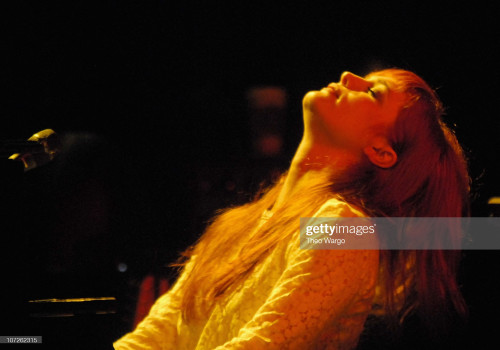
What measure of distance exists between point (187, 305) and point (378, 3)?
1.35 metres

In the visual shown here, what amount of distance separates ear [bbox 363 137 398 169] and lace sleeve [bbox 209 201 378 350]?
34cm

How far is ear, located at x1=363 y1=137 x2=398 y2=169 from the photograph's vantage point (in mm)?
1500

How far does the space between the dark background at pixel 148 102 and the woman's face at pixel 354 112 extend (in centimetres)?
36

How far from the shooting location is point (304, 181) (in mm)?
1538

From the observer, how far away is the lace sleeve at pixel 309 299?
1106 mm

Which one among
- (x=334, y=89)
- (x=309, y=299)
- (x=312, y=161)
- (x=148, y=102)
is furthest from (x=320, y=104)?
(x=148, y=102)

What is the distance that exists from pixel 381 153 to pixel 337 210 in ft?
1.18

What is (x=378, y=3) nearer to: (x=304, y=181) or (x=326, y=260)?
(x=304, y=181)

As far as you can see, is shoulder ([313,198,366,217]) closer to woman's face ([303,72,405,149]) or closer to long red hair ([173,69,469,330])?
long red hair ([173,69,469,330])

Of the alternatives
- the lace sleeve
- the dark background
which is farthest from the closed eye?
the lace sleeve

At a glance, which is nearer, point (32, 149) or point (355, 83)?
point (32, 149)

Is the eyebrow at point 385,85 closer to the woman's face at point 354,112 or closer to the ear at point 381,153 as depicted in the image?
the woman's face at point 354,112

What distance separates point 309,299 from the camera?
113 centimetres

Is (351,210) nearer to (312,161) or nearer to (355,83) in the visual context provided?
(312,161)
